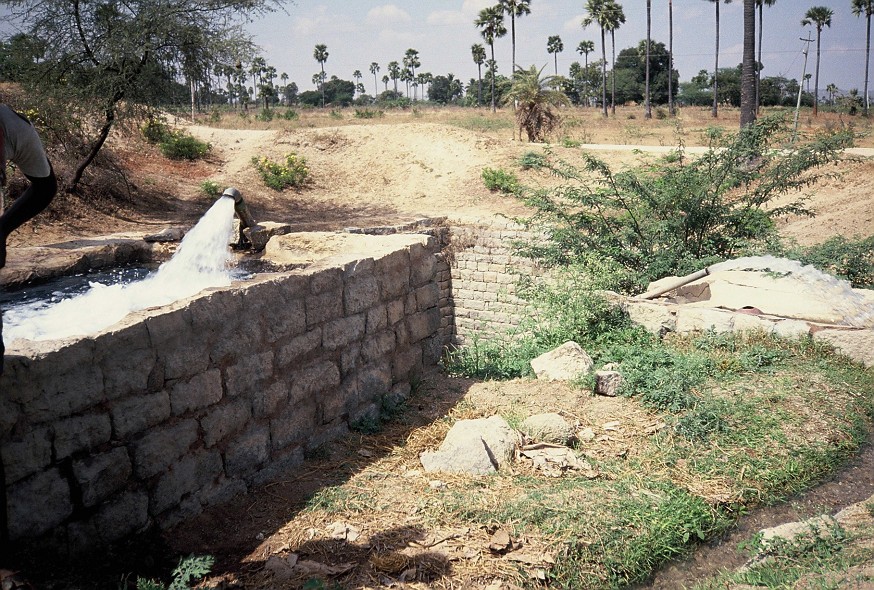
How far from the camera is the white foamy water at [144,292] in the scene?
4.26 m

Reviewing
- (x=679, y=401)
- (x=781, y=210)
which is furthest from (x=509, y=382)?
(x=781, y=210)

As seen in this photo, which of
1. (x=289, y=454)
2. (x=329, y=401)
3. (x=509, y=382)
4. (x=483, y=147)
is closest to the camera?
(x=289, y=454)

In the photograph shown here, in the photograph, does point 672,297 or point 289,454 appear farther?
point 672,297

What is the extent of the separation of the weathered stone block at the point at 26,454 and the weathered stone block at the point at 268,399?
126cm

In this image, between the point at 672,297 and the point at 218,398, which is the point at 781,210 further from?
the point at 218,398

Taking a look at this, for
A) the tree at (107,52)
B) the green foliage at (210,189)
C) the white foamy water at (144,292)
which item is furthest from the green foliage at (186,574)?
the green foliage at (210,189)

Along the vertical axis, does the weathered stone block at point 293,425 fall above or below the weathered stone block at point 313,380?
below

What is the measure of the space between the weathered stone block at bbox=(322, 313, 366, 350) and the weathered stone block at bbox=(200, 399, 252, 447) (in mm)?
802

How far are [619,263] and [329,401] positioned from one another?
224 inches

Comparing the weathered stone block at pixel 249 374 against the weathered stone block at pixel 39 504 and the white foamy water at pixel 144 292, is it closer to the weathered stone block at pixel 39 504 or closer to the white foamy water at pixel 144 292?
the white foamy water at pixel 144 292

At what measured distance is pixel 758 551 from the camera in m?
3.85

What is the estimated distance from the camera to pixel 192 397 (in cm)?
372

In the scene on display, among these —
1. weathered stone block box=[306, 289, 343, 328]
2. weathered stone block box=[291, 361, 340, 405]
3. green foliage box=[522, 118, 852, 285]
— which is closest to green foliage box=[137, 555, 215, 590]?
weathered stone block box=[291, 361, 340, 405]

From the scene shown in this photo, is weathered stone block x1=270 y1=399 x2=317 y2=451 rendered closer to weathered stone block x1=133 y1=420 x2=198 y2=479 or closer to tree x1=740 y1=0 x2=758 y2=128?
weathered stone block x1=133 y1=420 x2=198 y2=479
